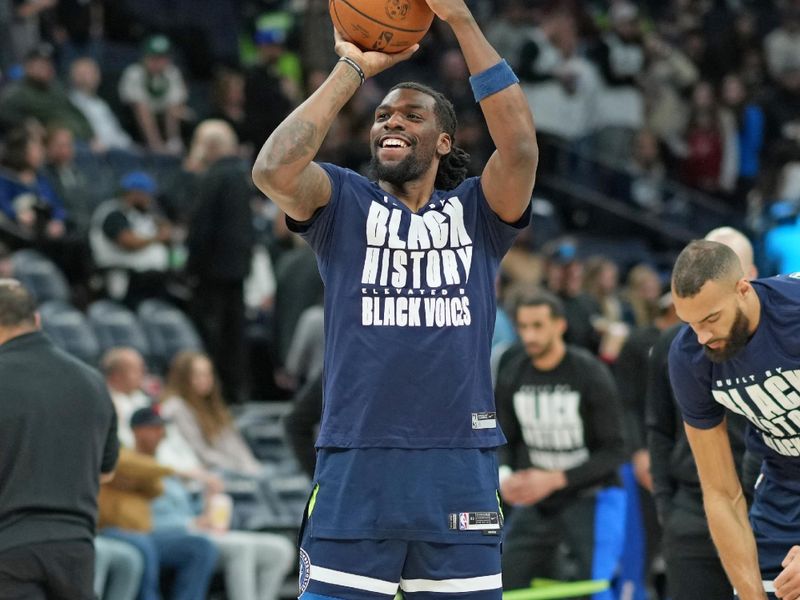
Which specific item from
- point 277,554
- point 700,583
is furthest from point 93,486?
point 277,554

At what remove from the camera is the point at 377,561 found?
159 inches

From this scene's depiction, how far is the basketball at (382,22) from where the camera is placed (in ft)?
14.3

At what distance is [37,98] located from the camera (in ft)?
38.1

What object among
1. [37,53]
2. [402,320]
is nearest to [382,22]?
[402,320]

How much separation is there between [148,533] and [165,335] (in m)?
2.54

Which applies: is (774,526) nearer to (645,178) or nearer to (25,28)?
(25,28)

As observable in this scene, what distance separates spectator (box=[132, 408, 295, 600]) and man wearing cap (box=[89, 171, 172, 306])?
221 cm

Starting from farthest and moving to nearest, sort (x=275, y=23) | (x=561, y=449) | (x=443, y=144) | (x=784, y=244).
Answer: (x=275, y=23), (x=784, y=244), (x=561, y=449), (x=443, y=144)

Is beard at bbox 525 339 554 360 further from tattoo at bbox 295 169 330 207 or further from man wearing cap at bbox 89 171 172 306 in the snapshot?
man wearing cap at bbox 89 171 172 306

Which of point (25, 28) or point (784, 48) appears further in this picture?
point (784, 48)

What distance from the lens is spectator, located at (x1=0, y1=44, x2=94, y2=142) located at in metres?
11.4

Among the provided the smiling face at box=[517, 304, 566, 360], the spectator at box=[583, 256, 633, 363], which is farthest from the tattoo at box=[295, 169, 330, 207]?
the spectator at box=[583, 256, 633, 363]

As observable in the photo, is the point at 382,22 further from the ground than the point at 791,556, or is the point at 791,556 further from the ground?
the point at 382,22

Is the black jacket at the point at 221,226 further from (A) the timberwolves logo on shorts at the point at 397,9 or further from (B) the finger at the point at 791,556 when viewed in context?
(B) the finger at the point at 791,556
